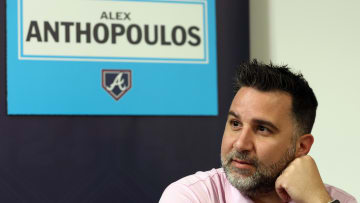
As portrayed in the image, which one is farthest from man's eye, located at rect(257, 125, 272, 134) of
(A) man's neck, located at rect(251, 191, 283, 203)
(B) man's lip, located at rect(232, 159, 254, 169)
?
(A) man's neck, located at rect(251, 191, 283, 203)

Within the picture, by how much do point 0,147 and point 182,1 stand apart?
972mm

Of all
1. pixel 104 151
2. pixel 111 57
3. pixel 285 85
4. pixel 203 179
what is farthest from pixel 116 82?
pixel 285 85

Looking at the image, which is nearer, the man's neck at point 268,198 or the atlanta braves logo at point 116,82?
the man's neck at point 268,198

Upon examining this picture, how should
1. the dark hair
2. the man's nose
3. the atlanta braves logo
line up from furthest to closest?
the atlanta braves logo
the dark hair
the man's nose

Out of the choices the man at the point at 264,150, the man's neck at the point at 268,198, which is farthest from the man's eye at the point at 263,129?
the man's neck at the point at 268,198

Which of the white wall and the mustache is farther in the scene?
the white wall

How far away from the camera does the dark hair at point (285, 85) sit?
1.82 metres

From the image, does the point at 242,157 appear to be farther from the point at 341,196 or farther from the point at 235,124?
the point at 341,196

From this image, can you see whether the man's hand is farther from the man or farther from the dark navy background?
the dark navy background

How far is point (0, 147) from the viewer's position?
2.19 m

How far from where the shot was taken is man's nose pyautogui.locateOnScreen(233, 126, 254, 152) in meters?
1.70

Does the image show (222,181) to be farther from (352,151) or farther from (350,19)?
(350,19)

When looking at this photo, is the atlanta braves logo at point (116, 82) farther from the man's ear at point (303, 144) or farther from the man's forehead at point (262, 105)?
the man's ear at point (303, 144)

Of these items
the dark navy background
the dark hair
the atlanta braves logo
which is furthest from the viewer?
the atlanta braves logo
